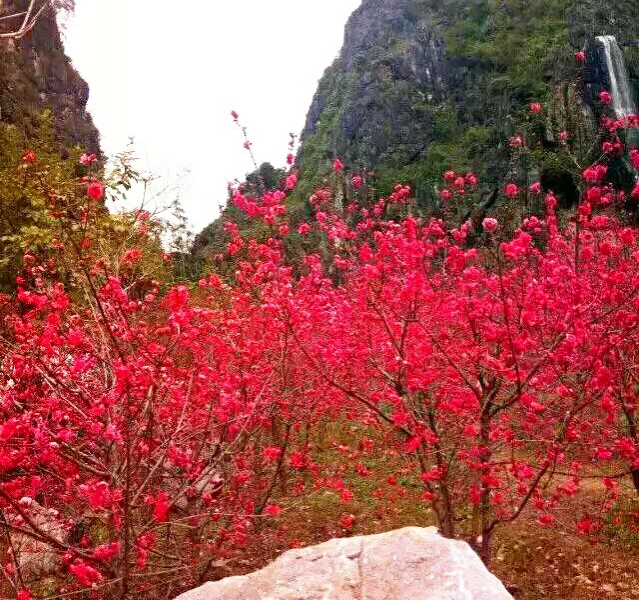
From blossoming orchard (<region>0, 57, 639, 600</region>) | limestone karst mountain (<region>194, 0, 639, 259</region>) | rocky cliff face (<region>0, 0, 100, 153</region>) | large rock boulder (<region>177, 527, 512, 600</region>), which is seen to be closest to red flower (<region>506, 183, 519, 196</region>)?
blossoming orchard (<region>0, 57, 639, 600</region>)

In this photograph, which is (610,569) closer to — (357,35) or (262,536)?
→ (262,536)

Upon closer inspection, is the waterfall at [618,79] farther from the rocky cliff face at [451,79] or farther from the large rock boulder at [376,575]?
the large rock boulder at [376,575]

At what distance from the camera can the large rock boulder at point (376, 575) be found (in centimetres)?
281

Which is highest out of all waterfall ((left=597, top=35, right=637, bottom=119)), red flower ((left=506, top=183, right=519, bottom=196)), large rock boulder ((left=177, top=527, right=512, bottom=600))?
waterfall ((left=597, top=35, right=637, bottom=119))

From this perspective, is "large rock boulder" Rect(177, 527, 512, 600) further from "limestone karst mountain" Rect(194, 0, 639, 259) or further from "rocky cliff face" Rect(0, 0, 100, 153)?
"limestone karst mountain" Rect(194, 0, 639, 259)

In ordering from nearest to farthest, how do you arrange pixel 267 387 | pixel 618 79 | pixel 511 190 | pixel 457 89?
pixel 511 190 → pixel 267 387 → pixel 618 79 → pixel 457 89

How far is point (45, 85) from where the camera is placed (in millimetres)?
24641

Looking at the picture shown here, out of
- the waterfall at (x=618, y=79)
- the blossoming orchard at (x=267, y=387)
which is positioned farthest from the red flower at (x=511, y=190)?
the waterfall at (x=618, y=79)

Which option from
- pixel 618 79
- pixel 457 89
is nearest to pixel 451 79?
pixel 457 89

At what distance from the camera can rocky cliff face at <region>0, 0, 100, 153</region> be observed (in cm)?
2048

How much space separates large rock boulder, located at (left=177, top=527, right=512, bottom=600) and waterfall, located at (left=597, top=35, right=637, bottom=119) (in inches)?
1452

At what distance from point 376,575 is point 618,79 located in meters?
39.3

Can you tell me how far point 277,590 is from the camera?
9.95 ft

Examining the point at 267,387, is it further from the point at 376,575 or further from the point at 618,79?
the point at 618,79
